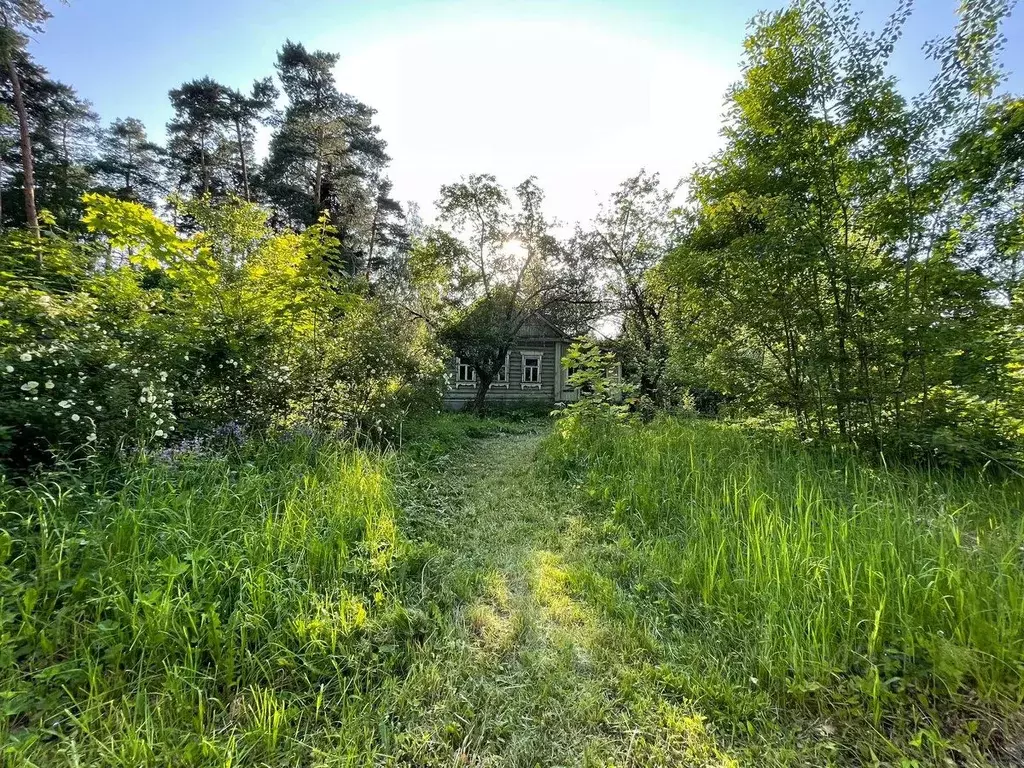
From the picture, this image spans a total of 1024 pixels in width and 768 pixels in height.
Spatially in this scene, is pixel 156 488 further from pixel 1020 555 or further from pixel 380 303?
pixel 1020 555

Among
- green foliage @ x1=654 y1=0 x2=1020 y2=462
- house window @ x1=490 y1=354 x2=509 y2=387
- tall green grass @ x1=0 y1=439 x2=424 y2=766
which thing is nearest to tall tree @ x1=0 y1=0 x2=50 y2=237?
tall green grass @ x1=0 y1=439 x2=424 y2=766

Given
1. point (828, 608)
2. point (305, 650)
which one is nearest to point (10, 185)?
point (305, 650)

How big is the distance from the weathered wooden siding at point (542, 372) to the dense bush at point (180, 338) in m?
10.2

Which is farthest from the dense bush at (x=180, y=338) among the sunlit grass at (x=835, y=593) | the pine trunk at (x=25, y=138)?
the pine trunk at (x=25, y=138)

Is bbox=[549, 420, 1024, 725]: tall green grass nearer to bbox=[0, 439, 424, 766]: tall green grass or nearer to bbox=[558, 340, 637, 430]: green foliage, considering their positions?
bbox=[0, 439, 424, 766]: tall green grass

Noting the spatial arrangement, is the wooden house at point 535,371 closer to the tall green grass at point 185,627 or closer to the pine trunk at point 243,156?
the pine trunk at point 243,156

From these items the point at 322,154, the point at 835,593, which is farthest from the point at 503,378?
the point at 835,593

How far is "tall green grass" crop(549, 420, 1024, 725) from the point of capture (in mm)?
1531

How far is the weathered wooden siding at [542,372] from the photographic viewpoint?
1662cm

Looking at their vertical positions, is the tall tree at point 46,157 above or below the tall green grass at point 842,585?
above

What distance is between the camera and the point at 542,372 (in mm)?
17250

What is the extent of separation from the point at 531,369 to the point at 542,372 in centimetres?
52

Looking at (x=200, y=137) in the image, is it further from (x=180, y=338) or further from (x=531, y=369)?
(x=180, y=338)

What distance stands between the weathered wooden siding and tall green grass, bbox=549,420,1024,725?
518 inches
